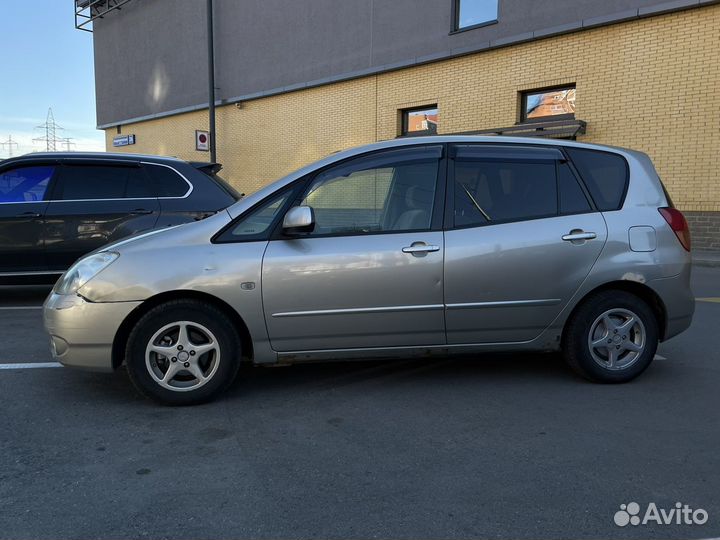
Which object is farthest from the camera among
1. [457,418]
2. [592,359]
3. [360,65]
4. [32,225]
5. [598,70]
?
[360,65]

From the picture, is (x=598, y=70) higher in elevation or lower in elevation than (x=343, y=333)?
higher

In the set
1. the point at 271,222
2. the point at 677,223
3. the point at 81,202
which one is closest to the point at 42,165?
the point at 81,202

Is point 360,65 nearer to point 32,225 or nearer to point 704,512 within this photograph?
point 32,225

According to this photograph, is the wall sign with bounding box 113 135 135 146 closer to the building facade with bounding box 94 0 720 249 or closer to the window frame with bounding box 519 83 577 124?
the building facade with bounding box 94 0 720 249

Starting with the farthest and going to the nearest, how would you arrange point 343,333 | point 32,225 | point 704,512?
point 32,225
point 343,333
point 704,512

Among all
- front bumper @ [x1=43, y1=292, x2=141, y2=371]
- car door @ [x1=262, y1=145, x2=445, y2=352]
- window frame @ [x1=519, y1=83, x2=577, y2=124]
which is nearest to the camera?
front bumper @ [x1=43, y1=292, x2=141, y2=371]

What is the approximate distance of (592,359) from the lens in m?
4.20

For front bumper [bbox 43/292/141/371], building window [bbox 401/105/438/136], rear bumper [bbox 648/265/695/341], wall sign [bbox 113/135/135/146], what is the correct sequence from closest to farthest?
1. front bumper [bbox 43/292/141/371]
2. rear bumper [bbox 648/265/695/341]
3. building window [bbox 401/105/438/136]
4. wall sign [bbox 113/135/135/146]

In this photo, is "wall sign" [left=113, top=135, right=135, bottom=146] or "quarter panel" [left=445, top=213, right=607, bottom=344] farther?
"wall sign" [left=113, top=135, right=135, bottom=146]

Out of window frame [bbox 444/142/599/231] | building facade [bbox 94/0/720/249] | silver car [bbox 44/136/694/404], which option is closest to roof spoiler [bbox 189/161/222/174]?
silver car [bbox 44/136/694/404]

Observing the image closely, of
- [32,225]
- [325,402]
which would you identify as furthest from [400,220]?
[32,225]

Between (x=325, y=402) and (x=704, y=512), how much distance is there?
7.17 feet

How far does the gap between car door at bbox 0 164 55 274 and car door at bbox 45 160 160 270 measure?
0.38ft

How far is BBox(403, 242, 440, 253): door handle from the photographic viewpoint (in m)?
3.90
